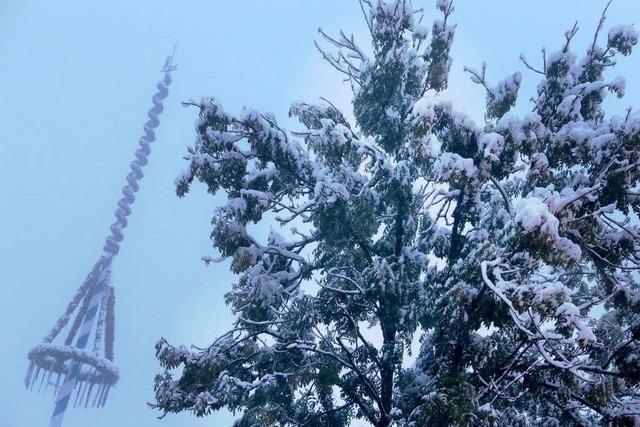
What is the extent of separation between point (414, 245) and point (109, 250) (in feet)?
138

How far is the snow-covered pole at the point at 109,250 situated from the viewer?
43531 millimetres

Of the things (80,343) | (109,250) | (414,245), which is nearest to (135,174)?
(109,250)

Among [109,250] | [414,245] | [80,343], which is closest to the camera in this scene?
[414,245]

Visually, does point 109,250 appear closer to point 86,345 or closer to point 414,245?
point 86,345

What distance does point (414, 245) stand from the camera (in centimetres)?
1139

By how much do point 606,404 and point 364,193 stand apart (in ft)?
16.0

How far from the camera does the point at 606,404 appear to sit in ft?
25.7

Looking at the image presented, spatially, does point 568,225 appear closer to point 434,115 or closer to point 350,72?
point 434,115

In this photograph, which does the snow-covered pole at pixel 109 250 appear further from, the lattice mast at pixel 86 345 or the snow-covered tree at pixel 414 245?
the snow-covered tree at pixel 414 245

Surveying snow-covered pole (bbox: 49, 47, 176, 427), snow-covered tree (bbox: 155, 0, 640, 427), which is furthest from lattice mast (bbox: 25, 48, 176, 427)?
snow-covered tree (bbox: 155, 0, 640, 427)

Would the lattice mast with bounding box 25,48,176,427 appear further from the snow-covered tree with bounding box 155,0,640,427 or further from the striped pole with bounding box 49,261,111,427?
the snow-covered tree with bounding box 155,0,640,427

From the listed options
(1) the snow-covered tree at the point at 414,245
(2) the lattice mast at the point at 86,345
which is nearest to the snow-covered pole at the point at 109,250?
(2) the lattice mast at the point at 86,345

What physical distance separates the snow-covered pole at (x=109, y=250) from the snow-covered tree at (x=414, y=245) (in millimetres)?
37945

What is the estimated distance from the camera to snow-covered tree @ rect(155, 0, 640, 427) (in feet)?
26.2
